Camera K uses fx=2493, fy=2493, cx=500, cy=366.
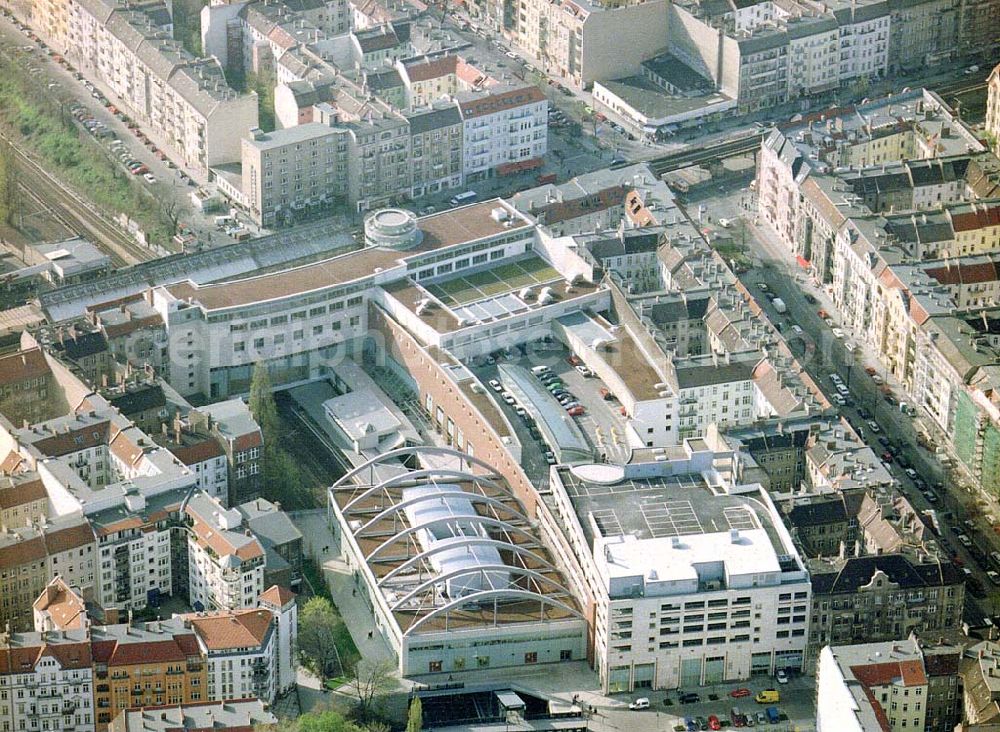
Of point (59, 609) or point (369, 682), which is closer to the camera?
point (59, 609)

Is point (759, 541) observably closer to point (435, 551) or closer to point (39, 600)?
point (435, 551)

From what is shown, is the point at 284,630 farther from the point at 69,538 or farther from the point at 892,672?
the point at 892,672

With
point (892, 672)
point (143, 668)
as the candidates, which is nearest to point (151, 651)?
point (143, 668)

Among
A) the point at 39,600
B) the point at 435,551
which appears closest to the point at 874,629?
the point at 435,551

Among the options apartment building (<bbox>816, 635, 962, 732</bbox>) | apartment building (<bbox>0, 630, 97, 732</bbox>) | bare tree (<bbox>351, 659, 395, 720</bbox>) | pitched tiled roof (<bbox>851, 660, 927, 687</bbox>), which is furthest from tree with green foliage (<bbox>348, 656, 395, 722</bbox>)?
pitched tiled roof (<bbox>851, 660, 927, 687</bbox>)

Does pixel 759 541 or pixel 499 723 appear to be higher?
pixel 759 541
